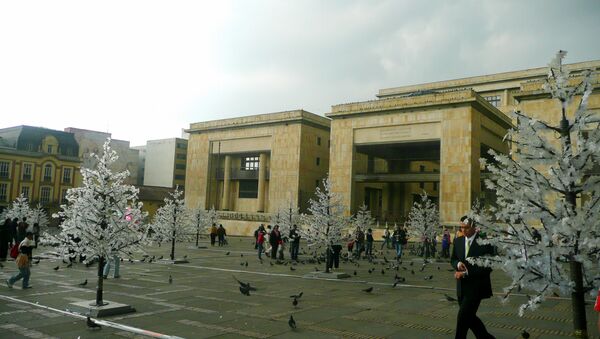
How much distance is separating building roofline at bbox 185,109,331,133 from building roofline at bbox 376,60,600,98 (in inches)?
784

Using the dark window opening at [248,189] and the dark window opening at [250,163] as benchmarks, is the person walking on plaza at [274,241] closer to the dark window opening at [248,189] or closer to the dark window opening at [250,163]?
the dark window opening at [250,163]

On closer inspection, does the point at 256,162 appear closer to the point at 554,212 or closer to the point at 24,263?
the point at 24,263

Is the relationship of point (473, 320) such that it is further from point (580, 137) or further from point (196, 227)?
point (196, 227)

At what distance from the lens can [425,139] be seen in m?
45.5

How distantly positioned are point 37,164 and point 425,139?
57835 millimetres

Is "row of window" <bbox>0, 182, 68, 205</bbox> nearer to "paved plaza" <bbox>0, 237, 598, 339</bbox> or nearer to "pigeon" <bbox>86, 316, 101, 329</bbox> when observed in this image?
"paved plaza" <bbox>0, 237, 598, 339</bbox>

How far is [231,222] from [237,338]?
169ft

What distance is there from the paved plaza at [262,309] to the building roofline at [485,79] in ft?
180

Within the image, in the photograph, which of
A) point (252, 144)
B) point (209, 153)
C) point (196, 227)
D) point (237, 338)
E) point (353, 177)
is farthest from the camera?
point (209, 153)

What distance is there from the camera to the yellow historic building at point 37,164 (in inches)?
2581

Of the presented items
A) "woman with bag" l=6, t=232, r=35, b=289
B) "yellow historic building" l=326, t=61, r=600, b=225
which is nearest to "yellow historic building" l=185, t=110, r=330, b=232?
"yellow historic building" l=326, t=61, r=600, b=225

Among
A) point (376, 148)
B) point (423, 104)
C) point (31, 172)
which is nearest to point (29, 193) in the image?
point (31, 172)

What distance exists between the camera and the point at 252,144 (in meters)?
62.5

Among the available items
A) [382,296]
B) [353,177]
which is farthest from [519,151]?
[353,177]
